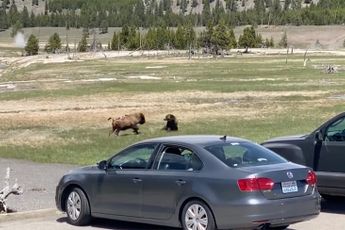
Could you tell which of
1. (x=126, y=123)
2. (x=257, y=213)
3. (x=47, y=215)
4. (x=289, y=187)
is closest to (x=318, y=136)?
(x=289, y=187)

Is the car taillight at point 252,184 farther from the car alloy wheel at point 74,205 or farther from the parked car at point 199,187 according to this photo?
the car alloy wheel at point 74,205

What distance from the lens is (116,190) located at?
43.9ft

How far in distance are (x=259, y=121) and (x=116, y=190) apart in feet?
Result: 73.0

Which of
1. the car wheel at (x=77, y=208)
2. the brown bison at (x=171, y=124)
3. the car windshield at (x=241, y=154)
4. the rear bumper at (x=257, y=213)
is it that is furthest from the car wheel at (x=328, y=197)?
the brown bison at (x=171, y=124)

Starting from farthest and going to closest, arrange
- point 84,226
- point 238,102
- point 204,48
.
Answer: point 204,48, point 238,102, point 84,226

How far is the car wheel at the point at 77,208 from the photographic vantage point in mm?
13891

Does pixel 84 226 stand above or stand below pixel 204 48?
above

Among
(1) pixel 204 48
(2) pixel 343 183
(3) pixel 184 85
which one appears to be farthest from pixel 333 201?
(1) pixel 204 48

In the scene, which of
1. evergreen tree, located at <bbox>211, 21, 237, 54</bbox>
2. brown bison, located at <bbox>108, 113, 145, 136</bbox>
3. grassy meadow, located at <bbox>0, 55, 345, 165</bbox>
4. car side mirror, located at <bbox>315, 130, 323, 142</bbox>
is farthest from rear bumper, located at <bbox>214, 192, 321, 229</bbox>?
evergreen tree, located at <bbox>211, 21, 237, 54</bbox>

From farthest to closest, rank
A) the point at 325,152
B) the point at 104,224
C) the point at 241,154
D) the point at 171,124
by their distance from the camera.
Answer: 1. the point at 171,124
2. the point at 325,152
3. the point at 104,224
4. the point at 241,154

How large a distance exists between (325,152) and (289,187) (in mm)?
3047

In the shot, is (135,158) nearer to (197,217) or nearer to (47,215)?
(197,217)

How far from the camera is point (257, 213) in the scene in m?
11.7

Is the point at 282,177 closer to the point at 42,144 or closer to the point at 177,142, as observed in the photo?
the point at 177,142
